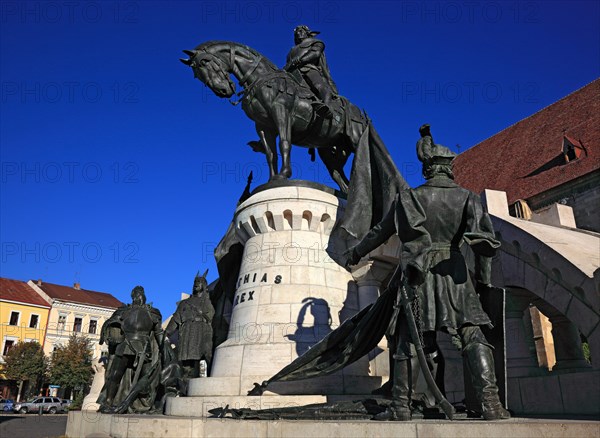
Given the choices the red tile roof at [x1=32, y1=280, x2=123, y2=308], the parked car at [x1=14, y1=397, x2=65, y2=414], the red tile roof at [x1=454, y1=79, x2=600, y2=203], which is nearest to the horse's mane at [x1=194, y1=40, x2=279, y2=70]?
the red tile roof at [x1=454, y1=79, x2=600, y2=203]

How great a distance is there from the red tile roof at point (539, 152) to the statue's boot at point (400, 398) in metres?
25.2

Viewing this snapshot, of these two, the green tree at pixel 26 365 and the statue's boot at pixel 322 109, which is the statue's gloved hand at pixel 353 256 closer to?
the statue's boot at pixel 322 109

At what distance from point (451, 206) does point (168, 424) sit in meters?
3.68

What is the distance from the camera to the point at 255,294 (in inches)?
309

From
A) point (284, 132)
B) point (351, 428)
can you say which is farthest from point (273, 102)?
point (351, 428)

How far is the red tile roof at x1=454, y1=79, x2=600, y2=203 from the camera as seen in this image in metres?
26.1

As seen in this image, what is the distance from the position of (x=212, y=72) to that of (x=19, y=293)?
162 feet

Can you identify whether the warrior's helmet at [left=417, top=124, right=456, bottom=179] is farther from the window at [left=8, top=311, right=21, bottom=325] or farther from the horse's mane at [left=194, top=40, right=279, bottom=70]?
the window at [left=8, top=311, right=21, bottom=325]

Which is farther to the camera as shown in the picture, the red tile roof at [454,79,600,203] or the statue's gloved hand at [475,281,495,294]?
the red tile roof at [454,79,600,203]

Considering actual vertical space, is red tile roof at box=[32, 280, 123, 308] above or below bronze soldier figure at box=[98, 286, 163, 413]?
above

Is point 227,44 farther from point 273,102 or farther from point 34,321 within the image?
point 34,321

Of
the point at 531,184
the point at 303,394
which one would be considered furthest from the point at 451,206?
the point at 531,184

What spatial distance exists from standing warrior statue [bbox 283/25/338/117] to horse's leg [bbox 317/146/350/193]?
49.9 inches

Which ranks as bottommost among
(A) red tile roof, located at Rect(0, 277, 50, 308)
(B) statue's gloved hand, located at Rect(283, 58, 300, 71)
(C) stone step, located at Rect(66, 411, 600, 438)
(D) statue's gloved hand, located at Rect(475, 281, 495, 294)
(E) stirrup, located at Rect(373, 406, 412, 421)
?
(C) stone step, located at Rect(66, 411, 600, 438)
